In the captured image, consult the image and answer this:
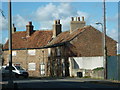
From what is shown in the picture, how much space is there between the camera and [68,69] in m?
55.5

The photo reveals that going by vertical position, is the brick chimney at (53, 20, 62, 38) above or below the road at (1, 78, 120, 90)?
above

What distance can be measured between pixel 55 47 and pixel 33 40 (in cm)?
971

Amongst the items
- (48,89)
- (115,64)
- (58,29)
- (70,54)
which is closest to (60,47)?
(70,54)

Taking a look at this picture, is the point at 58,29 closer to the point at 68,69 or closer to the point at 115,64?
the point at 68,69

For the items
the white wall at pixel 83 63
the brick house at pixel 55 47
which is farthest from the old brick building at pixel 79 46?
the white wall at pixel 83 63

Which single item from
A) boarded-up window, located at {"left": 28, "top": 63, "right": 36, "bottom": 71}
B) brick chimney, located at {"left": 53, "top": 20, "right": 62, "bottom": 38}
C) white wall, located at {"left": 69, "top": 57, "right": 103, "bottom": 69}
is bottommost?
boarded-up window, located at {"left": 28, "top": 63, "right": 36, "bottom": 71}

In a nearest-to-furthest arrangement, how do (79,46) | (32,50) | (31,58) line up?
(79,46) → (31,58) → (32,50)

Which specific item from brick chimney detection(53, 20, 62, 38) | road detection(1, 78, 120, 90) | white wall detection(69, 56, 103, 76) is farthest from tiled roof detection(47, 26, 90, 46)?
road detection(1, 78, 120, 90)

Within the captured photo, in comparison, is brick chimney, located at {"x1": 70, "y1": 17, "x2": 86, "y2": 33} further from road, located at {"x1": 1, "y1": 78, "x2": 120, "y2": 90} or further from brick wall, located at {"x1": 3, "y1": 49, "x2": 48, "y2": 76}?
road, located at {"x1": 1, "y1": 78, "x2": 120, "y2": 90}

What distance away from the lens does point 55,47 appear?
59281 mm

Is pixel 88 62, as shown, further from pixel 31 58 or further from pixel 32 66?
pixel 31 58

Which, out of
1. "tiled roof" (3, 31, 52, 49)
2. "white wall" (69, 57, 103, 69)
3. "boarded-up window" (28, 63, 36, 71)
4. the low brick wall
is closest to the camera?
the low brick wall

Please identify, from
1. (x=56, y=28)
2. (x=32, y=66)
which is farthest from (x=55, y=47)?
(x=32, y=66)

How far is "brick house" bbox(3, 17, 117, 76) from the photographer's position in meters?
57.0
